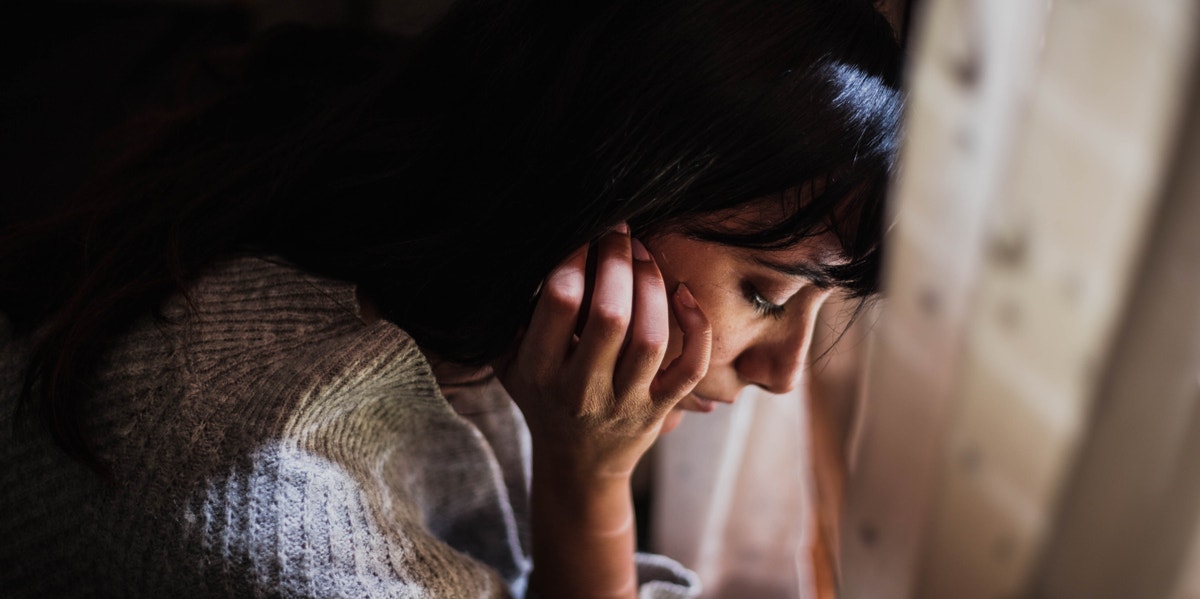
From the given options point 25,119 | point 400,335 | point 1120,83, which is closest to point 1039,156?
point 1120,83

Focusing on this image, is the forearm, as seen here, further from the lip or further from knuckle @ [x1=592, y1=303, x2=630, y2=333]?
knuckle @ [x1=592, y1=303, x2=630, y2=333]

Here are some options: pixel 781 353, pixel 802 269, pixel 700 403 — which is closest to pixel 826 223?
pixel 802 269

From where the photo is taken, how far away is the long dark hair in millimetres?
637

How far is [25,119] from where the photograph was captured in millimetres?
1020

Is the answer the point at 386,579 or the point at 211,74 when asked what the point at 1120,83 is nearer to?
the point at 386,579

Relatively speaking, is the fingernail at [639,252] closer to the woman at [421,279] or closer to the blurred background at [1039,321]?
the woman at [421,279]

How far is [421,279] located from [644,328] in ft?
0.65

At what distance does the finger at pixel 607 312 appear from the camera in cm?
65

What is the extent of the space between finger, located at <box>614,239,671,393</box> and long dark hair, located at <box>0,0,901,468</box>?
3 cm

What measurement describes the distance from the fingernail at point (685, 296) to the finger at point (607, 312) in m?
0.06

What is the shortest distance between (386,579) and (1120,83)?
1.94 feet

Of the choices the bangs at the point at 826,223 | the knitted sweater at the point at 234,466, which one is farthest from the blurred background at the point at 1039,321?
the knitted sweater at the point at 234,466

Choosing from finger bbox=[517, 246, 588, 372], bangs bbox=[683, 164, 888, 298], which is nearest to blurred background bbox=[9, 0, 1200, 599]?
bangs bbox=[683, 164, 888, 298]

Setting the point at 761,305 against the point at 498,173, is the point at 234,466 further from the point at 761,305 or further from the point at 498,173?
the point at 761,305
